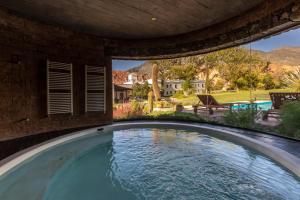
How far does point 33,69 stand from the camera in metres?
5.90

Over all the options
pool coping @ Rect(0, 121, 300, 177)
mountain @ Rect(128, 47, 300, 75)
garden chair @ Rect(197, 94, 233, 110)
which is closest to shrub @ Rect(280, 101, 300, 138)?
pool coping @ Rect(0, 121, 300, 177)

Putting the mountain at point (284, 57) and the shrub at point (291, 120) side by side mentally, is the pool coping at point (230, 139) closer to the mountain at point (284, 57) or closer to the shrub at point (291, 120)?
the shrub at point (291, 120)

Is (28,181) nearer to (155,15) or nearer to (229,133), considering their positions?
(155,15)

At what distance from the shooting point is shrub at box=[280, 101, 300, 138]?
550 centimetres

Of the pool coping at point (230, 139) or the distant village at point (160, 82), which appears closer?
the pool coping at point (230, 139)

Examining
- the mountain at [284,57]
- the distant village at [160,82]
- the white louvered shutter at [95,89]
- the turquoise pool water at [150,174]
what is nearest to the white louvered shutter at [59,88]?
the white louvered shutter at [95,89]

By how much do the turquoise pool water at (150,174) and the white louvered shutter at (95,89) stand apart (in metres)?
1.55

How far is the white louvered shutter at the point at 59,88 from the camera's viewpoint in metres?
6.22

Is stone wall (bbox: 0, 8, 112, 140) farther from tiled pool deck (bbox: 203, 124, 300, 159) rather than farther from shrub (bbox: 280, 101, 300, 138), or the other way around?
shrub (bbox: 280, 101, 300, 138)

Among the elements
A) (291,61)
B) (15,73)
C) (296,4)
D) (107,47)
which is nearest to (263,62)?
(291,61)

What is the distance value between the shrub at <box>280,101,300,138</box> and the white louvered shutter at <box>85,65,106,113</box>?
505cm

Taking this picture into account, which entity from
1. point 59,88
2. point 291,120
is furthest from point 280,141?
point 59,88

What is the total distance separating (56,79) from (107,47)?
2.20 m

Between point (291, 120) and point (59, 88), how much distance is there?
574 centimetres
